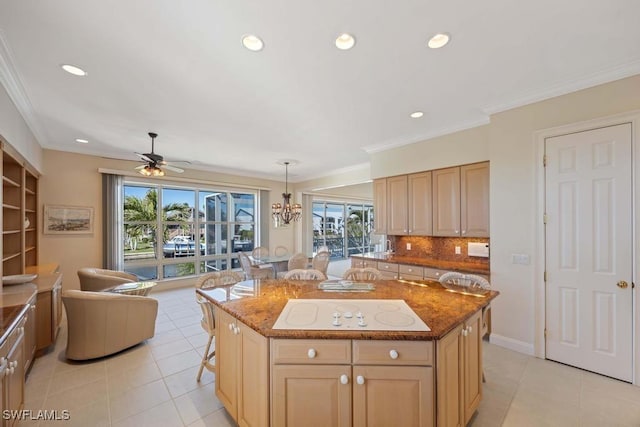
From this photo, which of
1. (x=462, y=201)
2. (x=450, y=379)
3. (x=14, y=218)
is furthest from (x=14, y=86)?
(x=462, y=201)

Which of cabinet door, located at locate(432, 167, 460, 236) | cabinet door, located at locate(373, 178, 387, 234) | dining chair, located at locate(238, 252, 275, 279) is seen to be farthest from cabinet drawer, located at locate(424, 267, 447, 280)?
dining chair, located at locate(238, 252, 275, 279)

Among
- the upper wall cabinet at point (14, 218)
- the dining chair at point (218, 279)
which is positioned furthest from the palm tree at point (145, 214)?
the dining chair at point (218, 279)

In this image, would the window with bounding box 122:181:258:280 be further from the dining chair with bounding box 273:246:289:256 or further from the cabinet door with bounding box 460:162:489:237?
the cabinet door with bounding box 460:162:489:237

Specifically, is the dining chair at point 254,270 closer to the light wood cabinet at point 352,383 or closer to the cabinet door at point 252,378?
the cabinet door at point 252,378

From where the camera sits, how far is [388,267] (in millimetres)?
4227

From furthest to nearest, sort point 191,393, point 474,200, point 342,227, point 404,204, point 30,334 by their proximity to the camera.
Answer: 1. point 342,227
2. point 404,204
3. point 474,200
4. point 30,334
5. point 191,393

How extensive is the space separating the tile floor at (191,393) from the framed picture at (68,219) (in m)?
2.52

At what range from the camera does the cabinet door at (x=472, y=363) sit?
175cm

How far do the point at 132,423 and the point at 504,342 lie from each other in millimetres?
3875

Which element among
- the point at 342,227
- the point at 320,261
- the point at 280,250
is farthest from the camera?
the point at 342,227

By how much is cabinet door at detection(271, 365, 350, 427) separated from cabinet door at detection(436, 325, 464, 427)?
1.74ft

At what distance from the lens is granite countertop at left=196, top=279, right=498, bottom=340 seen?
4.76 feet

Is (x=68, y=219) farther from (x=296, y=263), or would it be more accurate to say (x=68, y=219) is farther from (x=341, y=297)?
(x=341, y=297)

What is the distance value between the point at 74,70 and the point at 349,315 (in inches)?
128
